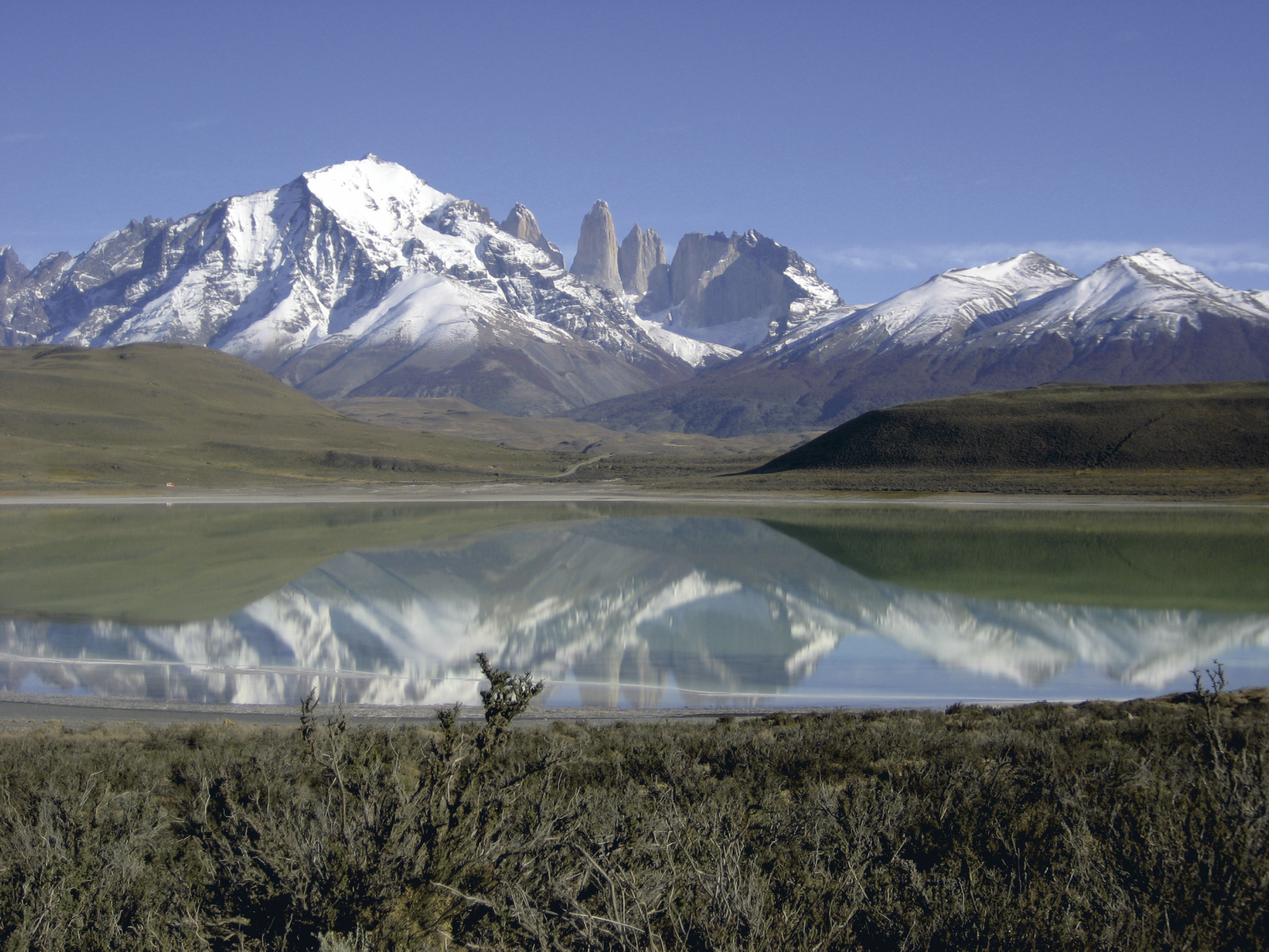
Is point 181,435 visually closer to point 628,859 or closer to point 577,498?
point 577,498

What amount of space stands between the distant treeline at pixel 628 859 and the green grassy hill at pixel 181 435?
277ft

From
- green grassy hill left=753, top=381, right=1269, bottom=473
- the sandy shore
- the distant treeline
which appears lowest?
the distant treeline

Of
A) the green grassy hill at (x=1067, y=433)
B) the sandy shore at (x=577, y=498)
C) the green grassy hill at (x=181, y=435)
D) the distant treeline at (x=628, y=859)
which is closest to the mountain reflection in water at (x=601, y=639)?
the distant treeline at (x=628, y=859)

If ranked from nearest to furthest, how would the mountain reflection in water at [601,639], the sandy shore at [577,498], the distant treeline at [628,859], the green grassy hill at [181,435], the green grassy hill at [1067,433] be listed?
the distant treeline at [628,859], the mountain reflection in water at [601,639], the sandy shore at [577,498], the green grassy hill at [1067,433], the green grassy hill at [181,435]

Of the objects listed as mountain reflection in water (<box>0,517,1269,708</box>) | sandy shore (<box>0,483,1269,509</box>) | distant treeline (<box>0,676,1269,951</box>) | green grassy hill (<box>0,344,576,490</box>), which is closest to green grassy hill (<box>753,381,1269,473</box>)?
sandy shore (<box>0,483,1269,509</box>)

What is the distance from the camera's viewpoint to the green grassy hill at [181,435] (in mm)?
88438

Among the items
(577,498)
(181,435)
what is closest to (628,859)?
(577,498)

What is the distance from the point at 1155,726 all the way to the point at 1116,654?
9387 mm

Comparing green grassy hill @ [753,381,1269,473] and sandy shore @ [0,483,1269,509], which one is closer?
sandy shore @ [0,483,1269,509]

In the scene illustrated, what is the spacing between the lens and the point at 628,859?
5.39m

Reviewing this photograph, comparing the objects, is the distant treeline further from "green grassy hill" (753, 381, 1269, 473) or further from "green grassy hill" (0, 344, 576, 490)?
"green grassy hill" (0, 344, 576, 490)

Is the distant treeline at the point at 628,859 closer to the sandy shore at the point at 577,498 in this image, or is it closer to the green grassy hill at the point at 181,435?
the sandy shore at the point at 577,498

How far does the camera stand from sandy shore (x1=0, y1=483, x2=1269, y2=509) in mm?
64000

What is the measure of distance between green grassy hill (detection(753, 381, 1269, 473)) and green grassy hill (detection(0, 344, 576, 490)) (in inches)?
1665
